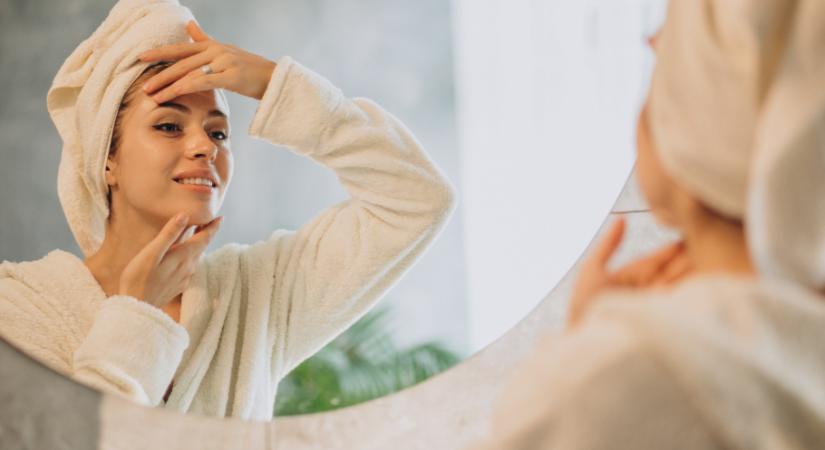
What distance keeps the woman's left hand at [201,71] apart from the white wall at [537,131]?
0.20m

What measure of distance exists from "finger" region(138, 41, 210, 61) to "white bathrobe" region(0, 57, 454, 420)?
7 cm

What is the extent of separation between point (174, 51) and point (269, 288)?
230mm

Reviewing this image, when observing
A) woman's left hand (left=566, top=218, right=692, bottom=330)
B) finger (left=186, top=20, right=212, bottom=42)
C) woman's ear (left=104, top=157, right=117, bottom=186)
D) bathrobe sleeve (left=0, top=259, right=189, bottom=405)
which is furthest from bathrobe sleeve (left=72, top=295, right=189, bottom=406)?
woman's left hand (left=566, top=218, right=692, bottom=330)

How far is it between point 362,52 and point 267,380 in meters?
0.31

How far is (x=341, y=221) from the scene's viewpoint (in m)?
0.96

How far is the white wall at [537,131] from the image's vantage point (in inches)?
39.6

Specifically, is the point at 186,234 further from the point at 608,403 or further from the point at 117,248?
the point at 608,403

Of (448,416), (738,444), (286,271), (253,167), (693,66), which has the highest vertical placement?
(693,66)

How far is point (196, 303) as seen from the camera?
3.03ft

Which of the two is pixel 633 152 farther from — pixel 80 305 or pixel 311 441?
pixel 80 305

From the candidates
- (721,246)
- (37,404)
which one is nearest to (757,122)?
(721,246)

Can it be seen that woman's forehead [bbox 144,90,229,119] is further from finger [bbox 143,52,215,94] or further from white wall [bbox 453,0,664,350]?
white wall [bbox 453,0,664,350]

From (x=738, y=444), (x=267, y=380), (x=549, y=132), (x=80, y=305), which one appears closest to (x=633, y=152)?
(x=549, y=132)

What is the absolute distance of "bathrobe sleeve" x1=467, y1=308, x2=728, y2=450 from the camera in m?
0.43
